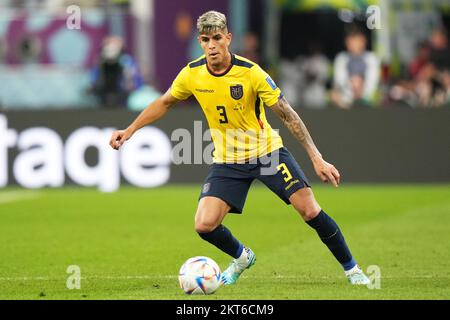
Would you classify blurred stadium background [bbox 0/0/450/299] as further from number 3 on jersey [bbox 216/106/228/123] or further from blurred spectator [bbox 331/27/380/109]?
number 3 on jersey [bbox 216/106/228/123]

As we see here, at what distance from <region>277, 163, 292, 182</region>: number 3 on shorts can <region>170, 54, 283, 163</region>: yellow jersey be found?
0.67ft

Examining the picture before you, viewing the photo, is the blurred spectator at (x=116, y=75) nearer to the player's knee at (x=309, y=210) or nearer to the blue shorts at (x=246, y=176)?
the blue shorts at (x=246, y=176)

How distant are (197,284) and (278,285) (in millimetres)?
861

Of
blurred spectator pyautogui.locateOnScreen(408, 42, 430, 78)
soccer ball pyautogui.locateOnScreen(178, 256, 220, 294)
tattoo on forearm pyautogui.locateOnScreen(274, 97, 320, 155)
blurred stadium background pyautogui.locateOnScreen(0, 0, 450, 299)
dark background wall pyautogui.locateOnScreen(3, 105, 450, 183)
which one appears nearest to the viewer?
soccer ball pyautogui.locateOnScreen(178, 256, 220, 294)

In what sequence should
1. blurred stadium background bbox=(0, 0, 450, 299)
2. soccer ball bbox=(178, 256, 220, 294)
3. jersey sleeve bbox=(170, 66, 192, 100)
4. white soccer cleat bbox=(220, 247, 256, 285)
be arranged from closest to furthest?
soccer ball bbox=(178, 256, 220, 294), jersey sleeve bbox=(170, 66, 192, 100), white soccer cleat bbox=(220, 247, 256, 285), blurred stadium background bbox=(0, 0, 450, 299)

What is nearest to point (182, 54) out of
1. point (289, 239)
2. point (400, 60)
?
point (400, 60)

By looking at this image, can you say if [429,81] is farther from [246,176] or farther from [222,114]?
[222,114]

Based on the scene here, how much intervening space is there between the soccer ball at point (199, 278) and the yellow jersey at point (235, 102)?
41.3 inches

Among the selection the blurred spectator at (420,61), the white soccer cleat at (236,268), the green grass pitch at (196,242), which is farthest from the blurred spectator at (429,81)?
the white soccer cleat at (236,268)

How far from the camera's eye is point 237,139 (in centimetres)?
969

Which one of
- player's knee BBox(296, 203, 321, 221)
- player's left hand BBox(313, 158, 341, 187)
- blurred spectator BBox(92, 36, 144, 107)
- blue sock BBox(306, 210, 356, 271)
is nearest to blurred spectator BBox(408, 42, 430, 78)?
blurred spectator BBox(92, 36, 144, 107)

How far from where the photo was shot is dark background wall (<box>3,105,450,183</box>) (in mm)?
18859

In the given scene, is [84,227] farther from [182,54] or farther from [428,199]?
[182,54]

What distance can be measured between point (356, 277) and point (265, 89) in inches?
67.4
